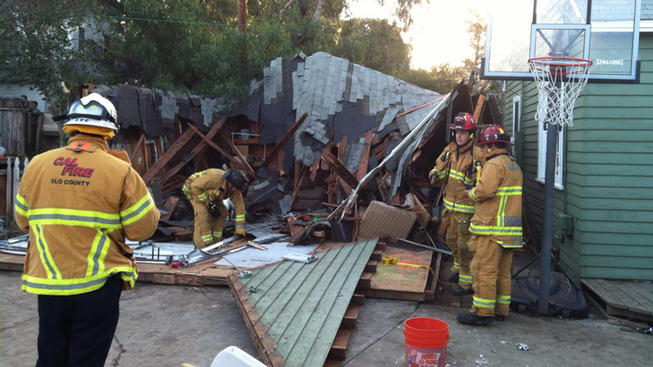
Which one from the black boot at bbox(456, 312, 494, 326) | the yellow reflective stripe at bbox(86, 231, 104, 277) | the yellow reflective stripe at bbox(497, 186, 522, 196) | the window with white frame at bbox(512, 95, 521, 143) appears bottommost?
the black boot at bbox(456, 312, 494, 326)

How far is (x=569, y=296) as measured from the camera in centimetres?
590

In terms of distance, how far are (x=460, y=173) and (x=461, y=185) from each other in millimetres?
160

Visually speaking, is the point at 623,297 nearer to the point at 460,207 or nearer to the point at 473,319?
the point at 473,319

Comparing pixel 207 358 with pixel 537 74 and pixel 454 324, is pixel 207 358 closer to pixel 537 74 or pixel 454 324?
pixel 454 324

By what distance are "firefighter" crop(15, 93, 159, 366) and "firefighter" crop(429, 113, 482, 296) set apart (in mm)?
4260

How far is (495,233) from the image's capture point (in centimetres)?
539

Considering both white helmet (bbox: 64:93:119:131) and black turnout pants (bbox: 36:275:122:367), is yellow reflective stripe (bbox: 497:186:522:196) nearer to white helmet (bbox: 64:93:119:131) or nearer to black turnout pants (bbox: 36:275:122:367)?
white helmet (bbox: 64:93:119:131)

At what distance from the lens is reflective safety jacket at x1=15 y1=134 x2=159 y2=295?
3045 millimetres

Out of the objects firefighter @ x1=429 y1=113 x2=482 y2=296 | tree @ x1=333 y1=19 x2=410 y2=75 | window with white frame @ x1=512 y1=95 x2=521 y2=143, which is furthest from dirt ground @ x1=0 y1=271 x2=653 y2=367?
tree @ x1=333 y1=19 x2=410 y2=75

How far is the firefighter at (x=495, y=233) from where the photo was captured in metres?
5.36

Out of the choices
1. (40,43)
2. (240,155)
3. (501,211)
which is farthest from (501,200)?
(40,43)

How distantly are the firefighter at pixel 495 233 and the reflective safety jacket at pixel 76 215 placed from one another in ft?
11.8

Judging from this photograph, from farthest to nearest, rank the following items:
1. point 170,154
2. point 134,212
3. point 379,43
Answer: point 379,43 < point 170,154 < point 134,212

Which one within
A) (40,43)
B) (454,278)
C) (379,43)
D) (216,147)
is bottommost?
(454,278)
